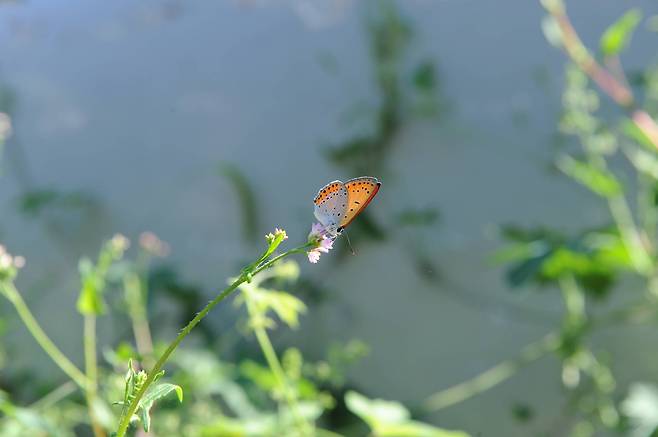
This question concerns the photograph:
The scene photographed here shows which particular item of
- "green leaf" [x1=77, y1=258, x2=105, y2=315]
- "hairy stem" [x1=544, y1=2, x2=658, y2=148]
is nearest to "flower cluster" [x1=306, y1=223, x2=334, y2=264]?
"green leaf" [x1=77, y1=258, x2=105, y2=315]

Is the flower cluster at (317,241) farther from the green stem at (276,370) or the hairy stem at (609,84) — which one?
the hairy stem at (609,84)

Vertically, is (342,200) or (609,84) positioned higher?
(609,84)

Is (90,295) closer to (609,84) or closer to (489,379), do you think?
(609,84)

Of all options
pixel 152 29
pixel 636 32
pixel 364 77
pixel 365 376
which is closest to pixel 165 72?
pixel 152 29

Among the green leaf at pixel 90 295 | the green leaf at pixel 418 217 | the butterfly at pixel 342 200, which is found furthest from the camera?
the green leaf at pixel 418 217

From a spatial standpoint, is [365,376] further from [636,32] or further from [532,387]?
[636,32]

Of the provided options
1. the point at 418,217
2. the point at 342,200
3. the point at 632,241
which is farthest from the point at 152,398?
the point at 418,217

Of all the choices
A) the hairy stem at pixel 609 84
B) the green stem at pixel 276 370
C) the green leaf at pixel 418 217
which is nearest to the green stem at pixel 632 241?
the hairy stem at pixel 609 84
